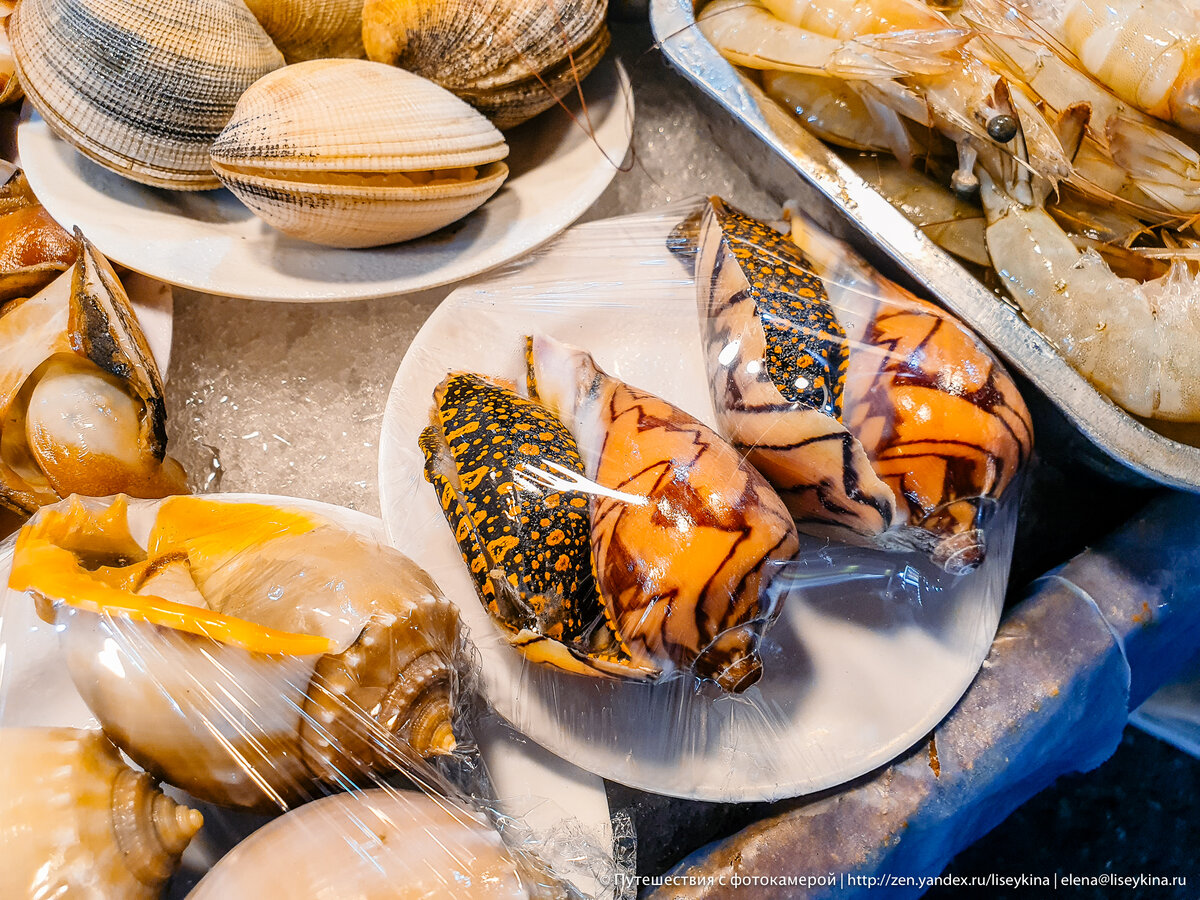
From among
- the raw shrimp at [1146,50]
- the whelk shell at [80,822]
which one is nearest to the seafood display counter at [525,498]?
the whelk shell at [80,822]

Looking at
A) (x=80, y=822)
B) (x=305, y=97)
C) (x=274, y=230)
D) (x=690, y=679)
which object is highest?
(x=305, y=97)

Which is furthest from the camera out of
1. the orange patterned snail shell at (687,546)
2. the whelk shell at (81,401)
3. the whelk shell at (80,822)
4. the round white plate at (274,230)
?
the round white plate at (274,230)

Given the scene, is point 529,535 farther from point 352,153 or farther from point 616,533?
point 352,153

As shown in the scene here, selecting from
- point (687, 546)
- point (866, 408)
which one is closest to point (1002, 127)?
point (866, 408)

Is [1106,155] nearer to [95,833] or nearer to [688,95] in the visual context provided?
[688,95]

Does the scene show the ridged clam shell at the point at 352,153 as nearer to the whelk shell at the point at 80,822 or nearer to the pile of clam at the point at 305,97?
the pile of clam at the point at 305,97

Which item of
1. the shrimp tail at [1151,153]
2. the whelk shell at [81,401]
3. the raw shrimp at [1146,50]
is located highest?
the raw shrimp at [1146,50]
